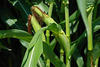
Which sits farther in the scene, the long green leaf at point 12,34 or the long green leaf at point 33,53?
the long green leaf at point 12,34

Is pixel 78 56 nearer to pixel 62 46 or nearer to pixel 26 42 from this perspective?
pixel 62 46

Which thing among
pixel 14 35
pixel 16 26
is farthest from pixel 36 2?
pixel 14 35

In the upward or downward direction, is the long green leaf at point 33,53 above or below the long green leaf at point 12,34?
below

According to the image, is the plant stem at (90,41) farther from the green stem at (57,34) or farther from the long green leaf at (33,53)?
the long green leaf at (33,53)

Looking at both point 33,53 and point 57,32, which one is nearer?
point 33,53

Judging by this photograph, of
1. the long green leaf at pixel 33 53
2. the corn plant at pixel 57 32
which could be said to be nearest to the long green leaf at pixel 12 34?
the corn plant at pixel 57 32

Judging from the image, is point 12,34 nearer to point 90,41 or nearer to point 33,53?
point 33,53

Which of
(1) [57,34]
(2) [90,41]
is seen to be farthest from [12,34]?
(2) [90,41]

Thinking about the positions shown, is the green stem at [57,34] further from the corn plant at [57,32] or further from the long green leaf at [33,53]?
the long green leaf at [33,53]

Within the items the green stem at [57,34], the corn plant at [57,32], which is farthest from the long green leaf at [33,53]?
the green stem at [57,34]

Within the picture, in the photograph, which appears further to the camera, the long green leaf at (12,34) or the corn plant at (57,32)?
the long green leaf at (12,34)
